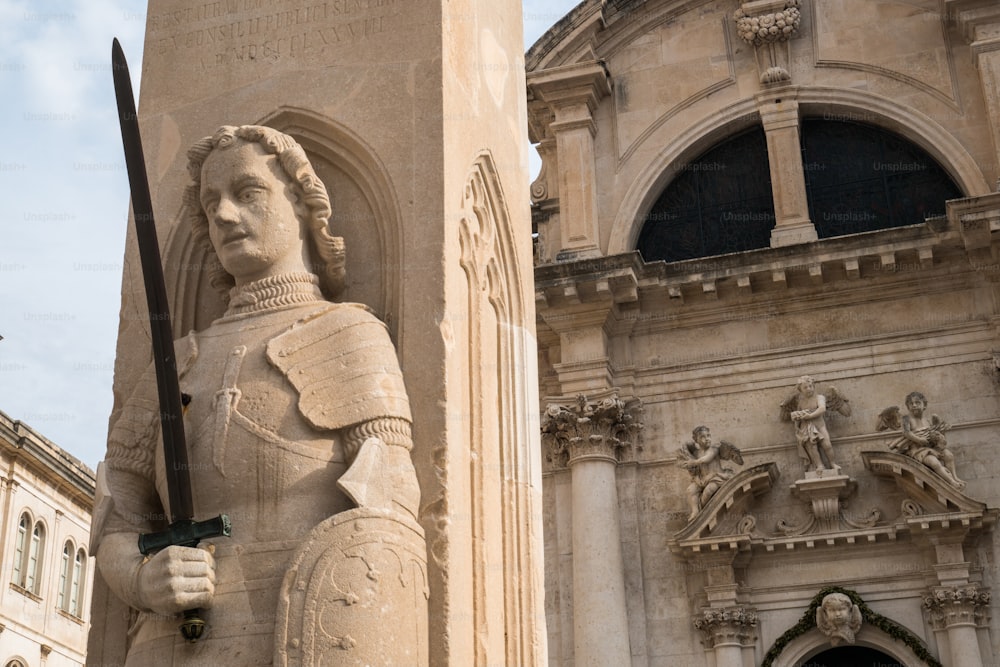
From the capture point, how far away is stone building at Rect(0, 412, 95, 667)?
29578 mm

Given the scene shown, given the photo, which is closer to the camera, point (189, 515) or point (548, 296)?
point (189, 515)

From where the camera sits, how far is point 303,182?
17.9 feet

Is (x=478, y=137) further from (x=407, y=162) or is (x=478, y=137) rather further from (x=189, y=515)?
(x=189, y=515)

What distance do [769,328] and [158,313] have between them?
15.5 metres

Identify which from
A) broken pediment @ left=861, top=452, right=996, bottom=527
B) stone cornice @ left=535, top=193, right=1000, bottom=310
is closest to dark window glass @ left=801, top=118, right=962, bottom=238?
stone cornice @ left=535, top=193, right=1000, bottom=310

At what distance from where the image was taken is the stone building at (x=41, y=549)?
29.6 meters

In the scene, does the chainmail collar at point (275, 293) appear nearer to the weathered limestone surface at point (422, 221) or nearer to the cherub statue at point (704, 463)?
the weathered limestone surface at point (422, 221)

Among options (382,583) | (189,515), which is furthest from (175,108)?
(382,583)

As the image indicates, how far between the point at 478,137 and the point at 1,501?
26037mm

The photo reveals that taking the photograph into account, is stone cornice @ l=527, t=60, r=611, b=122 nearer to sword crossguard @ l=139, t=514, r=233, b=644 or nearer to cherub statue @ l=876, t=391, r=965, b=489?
cherub statue @ l=876, t=391, r=965, b=489

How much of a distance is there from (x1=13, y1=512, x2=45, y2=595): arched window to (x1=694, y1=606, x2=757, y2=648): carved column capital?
58.8ft

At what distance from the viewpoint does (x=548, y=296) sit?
64.3 feet

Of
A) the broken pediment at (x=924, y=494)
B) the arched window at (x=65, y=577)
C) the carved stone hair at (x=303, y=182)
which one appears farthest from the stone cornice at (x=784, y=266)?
the arched window at (x=65, y=577)

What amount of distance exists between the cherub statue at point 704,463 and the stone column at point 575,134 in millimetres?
3693
